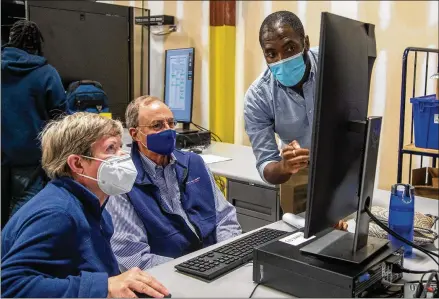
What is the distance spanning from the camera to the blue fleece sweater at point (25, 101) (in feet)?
8.98

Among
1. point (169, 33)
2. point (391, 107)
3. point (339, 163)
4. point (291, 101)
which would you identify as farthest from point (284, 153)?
point (169, 33)

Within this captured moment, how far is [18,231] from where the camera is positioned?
3.65 ft

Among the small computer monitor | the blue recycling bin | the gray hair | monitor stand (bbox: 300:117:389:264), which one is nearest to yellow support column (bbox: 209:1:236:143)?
the small computer monitor

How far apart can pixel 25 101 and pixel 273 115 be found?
164 centimetres

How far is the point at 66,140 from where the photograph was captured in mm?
1348

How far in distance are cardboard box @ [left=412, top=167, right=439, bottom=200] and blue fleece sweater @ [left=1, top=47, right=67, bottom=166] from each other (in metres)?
2.05

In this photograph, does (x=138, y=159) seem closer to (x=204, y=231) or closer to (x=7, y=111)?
(x=204, y=231)

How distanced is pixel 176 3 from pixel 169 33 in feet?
0.85

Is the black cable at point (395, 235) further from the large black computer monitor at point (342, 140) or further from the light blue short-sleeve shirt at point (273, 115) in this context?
the light blue short-sleeve shirt at point (273, 115)

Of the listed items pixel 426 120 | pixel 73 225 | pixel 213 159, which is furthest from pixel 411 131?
pixel 73 225

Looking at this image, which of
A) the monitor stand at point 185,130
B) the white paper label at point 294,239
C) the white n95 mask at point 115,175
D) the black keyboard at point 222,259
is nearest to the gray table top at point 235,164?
the monitor stand at point 185,130

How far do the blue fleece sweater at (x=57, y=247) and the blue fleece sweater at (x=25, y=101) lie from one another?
1657mm

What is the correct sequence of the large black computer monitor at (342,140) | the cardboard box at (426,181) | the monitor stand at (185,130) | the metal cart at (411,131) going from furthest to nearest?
the monitor stand at (185,130) → the metal cart at (411,131) → the cardboard box at (426,181) → the large black computer monitor at (342,140)

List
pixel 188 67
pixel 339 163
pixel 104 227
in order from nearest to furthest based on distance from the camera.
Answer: pixel 339 163, pixel 104 227, pixel 188 67
